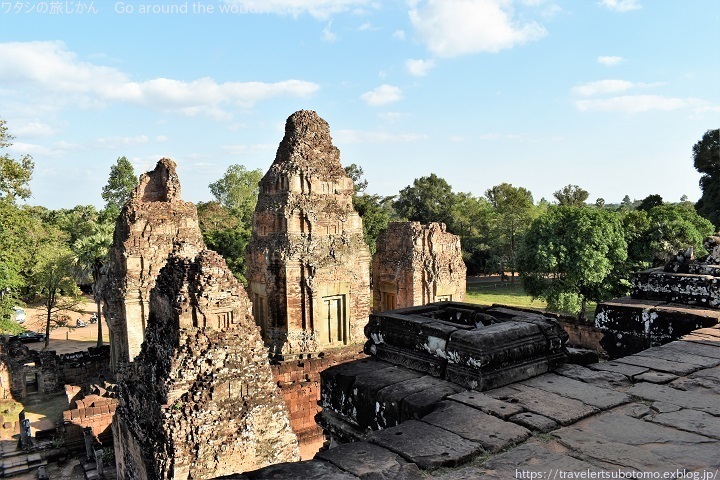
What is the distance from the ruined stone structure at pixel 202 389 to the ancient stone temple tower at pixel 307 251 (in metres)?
6.48

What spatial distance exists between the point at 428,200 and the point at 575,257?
23.2 m

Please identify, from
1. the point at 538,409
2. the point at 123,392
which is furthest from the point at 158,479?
the point at 538,409

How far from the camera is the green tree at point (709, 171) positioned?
1355 inches

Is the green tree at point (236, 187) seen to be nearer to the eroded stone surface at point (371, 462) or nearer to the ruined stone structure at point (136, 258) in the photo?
the ruined stone structure at point (136, 258)

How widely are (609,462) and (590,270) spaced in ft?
62.3

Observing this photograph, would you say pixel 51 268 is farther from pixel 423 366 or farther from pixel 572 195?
pixel 572 195

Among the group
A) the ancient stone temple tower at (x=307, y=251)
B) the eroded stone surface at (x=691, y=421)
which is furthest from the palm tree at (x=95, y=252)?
the eroded stone surface at (x=691, y=421)

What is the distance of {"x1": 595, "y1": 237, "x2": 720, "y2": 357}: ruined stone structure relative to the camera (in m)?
4.89

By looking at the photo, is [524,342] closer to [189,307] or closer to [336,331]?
[189,307]

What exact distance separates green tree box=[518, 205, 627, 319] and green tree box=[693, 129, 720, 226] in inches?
715

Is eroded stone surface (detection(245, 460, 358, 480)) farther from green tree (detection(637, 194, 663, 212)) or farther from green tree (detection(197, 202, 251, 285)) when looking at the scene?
green tree (detection(637, 194, 663, 212))

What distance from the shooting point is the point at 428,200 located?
4266cm

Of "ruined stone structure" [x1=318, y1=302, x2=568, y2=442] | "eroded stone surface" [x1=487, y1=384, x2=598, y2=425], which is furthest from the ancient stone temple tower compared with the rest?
"eroded stone surface" [x1=487, y1=384, x2=598, y2=425]

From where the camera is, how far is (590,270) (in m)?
19.6
